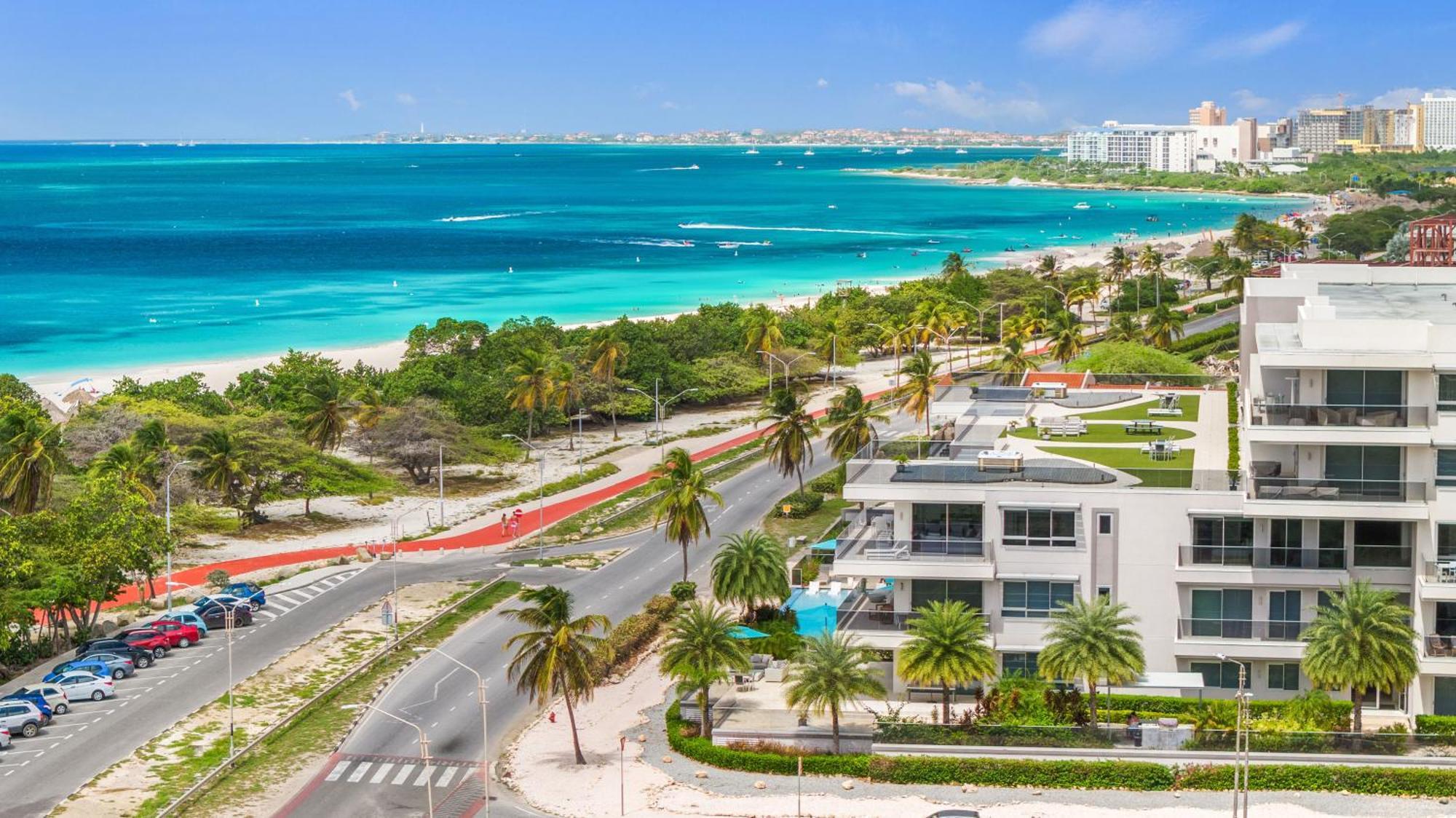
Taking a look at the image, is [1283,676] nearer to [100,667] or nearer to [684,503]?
[684,503]

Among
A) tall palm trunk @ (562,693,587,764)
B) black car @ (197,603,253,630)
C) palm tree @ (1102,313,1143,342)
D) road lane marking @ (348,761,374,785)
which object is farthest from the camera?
palm tree @ (1102,313,1143,342)

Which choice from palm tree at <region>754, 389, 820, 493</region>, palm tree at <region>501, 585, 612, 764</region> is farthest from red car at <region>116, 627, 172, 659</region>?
palm tree at <region>754, 389, 820, 493</region>

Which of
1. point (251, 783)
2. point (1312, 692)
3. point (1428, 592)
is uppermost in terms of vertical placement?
point (1428, 592)

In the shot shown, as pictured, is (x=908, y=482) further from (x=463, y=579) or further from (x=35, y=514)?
(x=35, y=514)

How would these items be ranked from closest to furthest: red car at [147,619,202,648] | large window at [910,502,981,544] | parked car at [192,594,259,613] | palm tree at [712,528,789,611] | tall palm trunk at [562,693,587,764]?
tall palm trunk at [562,693,587,764]
large window at [910,502,981,544]
palm tree at [712,528,789,611]
red car at [147,619,202,648]
parked car at [192,594,259,613]

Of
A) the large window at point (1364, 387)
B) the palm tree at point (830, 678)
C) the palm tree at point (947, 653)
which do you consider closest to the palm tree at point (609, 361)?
the palm tree at point (830, 678)

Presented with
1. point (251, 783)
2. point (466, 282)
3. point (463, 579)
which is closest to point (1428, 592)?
point (251, 783)

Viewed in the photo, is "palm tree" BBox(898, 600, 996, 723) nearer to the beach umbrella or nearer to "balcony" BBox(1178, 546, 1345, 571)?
"balcony" BBox(1178, 546, 1345, 571)
